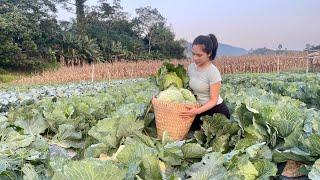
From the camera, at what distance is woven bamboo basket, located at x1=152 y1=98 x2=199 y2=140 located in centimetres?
388

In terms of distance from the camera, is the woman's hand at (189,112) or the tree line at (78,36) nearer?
the woman's hand at (189,112)

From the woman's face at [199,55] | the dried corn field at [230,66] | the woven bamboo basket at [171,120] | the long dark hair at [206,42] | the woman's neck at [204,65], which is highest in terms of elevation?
the long dark hair at [206,42]

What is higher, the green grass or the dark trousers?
the dark trousers

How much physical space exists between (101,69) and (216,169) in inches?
1025

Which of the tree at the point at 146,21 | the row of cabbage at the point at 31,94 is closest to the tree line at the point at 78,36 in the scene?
the tree at the point at 146,21

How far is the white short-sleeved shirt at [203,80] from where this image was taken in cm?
406

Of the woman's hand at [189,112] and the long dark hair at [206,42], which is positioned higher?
the long dark hair at [206,42]

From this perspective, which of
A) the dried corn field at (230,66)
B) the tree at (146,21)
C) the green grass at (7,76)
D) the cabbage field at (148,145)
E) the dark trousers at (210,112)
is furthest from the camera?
the tree at (146,21)

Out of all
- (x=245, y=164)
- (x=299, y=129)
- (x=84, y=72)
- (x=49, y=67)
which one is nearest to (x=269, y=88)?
(x=299, y=129)

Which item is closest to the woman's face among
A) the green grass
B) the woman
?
the woman

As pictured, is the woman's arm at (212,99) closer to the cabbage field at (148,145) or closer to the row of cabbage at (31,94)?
the cabbage field at (148,145)

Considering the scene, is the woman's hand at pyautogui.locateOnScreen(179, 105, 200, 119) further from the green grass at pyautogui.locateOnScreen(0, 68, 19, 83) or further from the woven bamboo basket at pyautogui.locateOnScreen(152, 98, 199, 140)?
the green grass at pyautogui.locateOnScreen(0, 68, 19, 83)

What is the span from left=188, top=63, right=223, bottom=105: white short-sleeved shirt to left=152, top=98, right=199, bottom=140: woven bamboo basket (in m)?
0.23

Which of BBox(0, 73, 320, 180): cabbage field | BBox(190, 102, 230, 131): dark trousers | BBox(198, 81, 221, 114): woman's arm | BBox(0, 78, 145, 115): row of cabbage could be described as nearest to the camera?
BBox(0, 73, 320, 180): cabbage field
